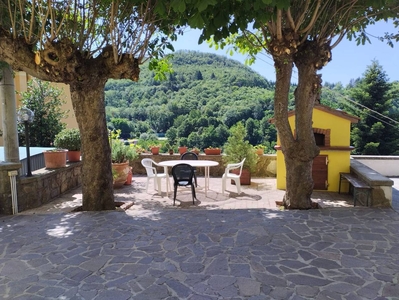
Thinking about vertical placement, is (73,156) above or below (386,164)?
above

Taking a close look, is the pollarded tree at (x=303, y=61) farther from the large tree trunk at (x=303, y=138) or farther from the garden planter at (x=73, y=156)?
the garden planter at (x=73, y=156)

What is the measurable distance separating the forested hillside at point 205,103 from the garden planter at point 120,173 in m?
8.69

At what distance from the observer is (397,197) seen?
6.81 m

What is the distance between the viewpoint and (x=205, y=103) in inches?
1032

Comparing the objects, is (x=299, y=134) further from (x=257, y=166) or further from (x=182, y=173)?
(x=257, y=166)

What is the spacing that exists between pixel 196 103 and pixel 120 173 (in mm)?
18810

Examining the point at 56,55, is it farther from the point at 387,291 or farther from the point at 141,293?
the point at 387,291

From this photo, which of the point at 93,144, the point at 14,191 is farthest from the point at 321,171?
the point at 14,191

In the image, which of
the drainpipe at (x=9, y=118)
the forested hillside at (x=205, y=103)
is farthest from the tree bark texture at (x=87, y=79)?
the forested hillside at (x=205, y=103)

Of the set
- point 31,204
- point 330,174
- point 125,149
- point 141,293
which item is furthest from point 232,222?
point 125,149

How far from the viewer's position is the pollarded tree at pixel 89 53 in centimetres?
512

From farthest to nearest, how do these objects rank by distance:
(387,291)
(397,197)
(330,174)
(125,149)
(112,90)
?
(112,90) < (125,149) < (330,174) < (397,197) < (387,291)

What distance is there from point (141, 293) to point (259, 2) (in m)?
3.13

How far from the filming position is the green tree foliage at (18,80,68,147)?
11.3m
